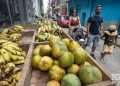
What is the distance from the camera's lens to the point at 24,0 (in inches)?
398

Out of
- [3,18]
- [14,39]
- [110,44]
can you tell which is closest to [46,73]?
[14,39]

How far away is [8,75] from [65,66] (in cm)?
82

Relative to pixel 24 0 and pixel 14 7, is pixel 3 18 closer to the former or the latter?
pixel 14 7

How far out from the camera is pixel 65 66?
2059 mm

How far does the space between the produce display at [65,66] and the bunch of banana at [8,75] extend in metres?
0.26

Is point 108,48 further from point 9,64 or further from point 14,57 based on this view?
point 9,64

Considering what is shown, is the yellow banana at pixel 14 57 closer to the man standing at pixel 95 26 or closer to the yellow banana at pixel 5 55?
the yellow banana at pixel 5 55

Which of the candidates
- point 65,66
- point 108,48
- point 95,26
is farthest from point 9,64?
point 108,48

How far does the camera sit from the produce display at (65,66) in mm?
1845

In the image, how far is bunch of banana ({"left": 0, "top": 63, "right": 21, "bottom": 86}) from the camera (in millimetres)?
2263

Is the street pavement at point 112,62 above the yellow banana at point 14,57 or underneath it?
underneath

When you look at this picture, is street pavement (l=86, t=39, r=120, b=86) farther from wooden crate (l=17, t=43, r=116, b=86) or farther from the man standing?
wooden crate (l=17, t=43, r=116, b=86)

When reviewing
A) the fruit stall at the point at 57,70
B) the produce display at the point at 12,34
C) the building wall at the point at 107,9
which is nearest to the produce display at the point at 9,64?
the fruit stall at the point at 57,70

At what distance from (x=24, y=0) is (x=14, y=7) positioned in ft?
2.67
